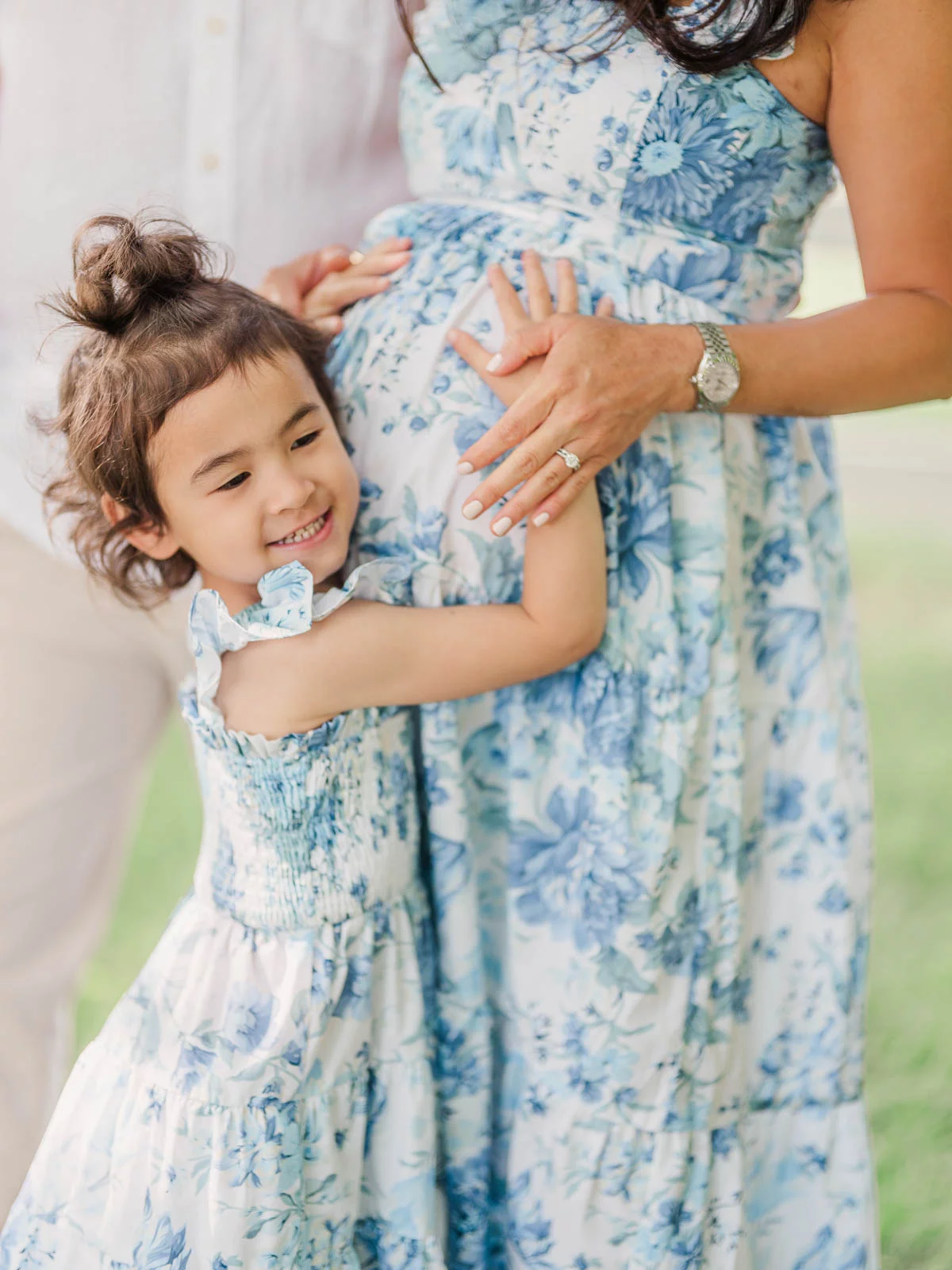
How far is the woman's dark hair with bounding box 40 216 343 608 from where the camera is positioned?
119 centimetres

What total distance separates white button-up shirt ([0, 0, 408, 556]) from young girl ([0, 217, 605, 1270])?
0.93 feet

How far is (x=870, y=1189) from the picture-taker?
1470 millimetres

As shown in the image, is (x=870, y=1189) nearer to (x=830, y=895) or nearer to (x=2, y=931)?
(x=830, y=895)

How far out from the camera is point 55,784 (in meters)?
1.55

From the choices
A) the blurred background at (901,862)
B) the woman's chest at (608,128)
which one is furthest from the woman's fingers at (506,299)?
the blurred background at (901,862)

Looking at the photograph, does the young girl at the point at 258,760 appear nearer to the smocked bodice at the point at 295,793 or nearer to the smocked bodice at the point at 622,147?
the smocked bodice at the point at 295,793

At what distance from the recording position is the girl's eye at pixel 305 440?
1.23 meters

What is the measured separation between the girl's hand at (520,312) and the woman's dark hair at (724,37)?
8.7 inches

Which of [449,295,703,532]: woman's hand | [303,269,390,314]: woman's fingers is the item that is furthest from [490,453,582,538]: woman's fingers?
[303,269,390,314]: woman's fingers

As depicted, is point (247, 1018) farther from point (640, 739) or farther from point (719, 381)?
point (719, 381)

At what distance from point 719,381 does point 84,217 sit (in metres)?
0.81

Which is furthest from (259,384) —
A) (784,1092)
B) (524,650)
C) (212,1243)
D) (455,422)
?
(784,1092)

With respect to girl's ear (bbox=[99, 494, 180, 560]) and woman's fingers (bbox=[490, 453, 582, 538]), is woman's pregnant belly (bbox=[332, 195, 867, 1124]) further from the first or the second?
girl's ear (bbox=[99, 494, 180, 560])

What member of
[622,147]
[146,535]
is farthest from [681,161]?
[146,535]
